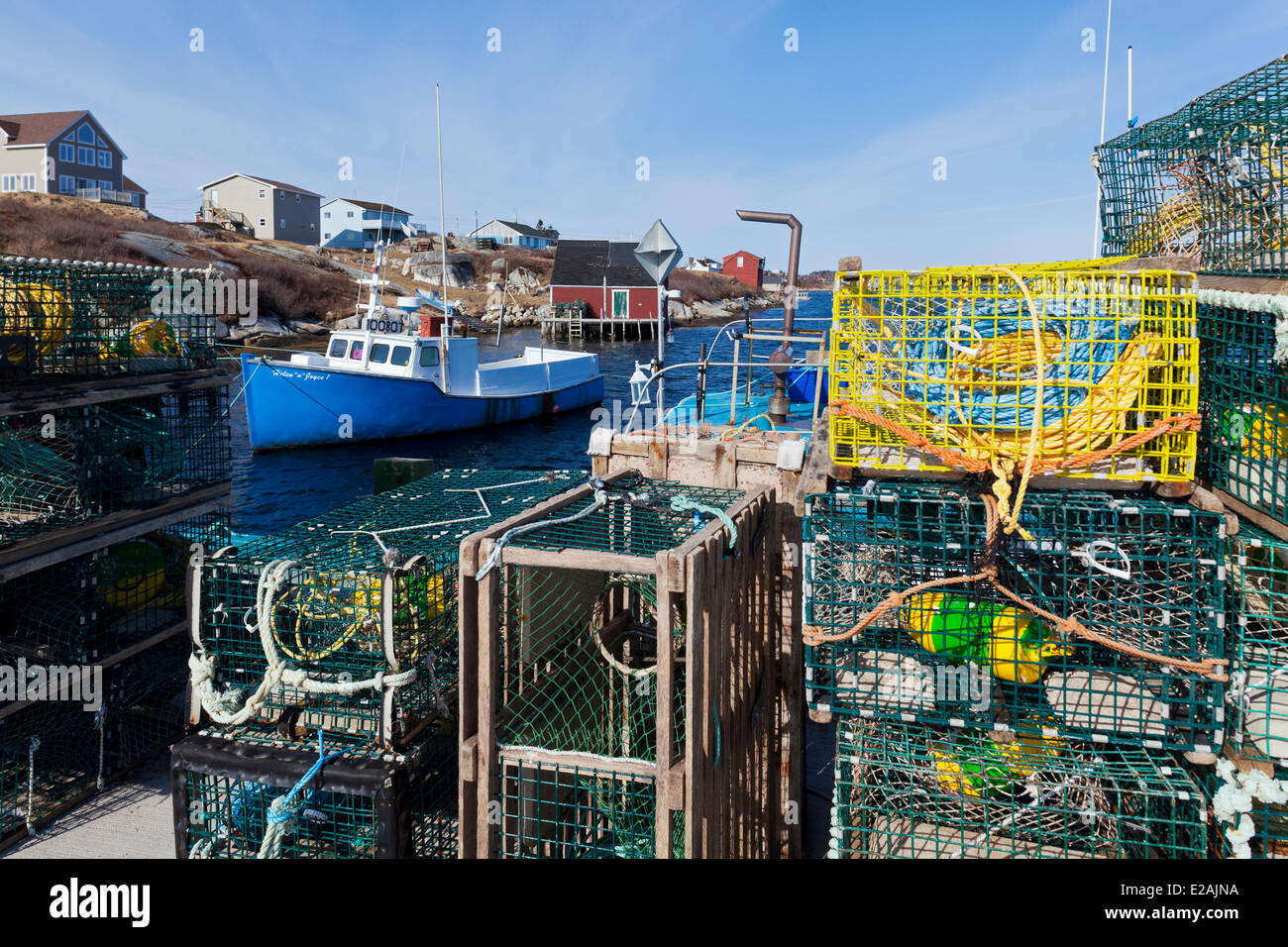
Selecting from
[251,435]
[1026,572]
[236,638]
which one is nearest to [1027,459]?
[1026,572]

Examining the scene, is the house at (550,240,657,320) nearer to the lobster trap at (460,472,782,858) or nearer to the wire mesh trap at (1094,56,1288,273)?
the wire mesh trap at (1094,56,1288,273)

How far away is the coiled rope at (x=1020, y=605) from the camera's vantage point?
2895 mm

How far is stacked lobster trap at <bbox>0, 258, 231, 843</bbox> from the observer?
4.61 m

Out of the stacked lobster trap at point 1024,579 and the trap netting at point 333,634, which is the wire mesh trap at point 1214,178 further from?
the trap netting at point 333,634

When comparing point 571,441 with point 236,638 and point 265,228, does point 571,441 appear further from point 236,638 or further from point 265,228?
point 265,228

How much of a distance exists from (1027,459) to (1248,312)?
3.21ft

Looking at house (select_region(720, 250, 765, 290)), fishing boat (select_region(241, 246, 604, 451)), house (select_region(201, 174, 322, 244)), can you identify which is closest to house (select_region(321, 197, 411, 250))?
house (select_region(201, 174, 322, 244))

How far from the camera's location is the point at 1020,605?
3143 mm

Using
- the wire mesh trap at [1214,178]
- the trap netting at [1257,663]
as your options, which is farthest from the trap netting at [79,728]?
the wire mesh trap at [1214,178]

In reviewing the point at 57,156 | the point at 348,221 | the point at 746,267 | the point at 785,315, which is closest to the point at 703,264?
the point at 746,267

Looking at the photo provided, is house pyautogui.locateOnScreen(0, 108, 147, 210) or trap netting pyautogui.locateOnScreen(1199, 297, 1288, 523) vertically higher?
house pyautogui.locateOnScreen(0, 108, 147, 210)

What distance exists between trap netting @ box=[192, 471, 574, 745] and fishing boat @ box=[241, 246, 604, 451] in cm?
1765

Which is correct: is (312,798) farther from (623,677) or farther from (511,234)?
(511,234)

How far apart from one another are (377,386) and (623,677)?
2050 centimetres
